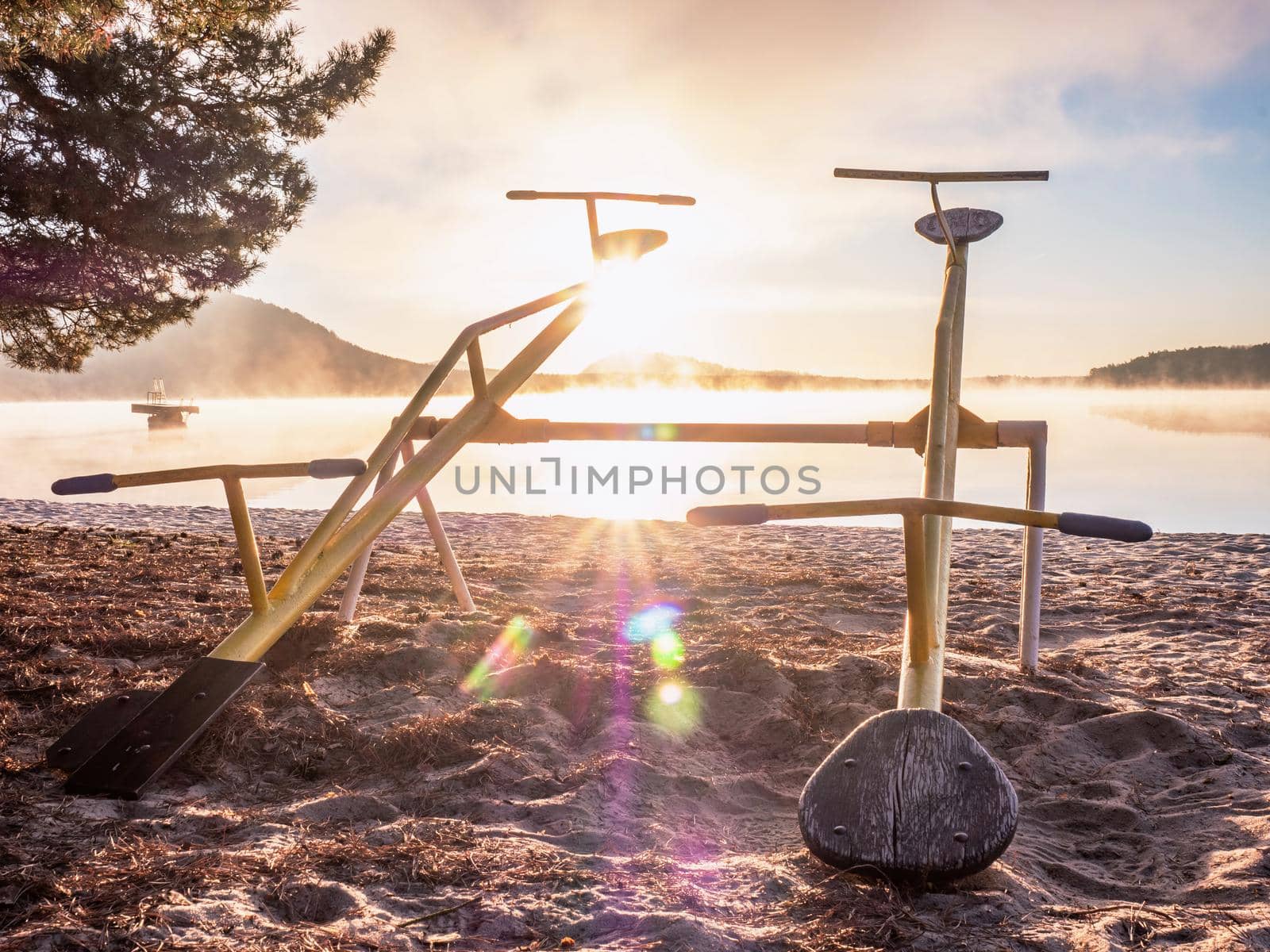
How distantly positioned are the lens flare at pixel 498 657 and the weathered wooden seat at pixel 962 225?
3.13 m

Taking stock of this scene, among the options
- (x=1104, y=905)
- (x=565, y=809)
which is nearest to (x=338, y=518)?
(x=565, y=809)

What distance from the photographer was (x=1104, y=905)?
6.61ft

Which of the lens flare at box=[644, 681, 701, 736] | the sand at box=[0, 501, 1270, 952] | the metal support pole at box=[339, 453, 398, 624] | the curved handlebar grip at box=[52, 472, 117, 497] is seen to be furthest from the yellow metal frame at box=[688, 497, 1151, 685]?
the metal support pole at box=[339, 453, 398, 624]

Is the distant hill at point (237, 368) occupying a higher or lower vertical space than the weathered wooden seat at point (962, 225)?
higher

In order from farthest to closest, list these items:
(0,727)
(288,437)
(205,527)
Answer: (288,437) → (205,527) → (0,727)

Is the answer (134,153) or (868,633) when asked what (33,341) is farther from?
(868,633)

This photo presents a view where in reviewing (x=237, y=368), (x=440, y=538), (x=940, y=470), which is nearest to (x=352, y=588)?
(x=440, y=538)

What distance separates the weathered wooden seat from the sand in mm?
2244

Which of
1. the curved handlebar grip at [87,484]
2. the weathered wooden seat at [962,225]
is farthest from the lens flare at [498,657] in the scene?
the weathered wooden seat at [962,225]

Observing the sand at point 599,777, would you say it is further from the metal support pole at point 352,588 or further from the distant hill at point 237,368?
the distant hill at point 237,368

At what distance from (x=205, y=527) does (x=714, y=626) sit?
24.2ft

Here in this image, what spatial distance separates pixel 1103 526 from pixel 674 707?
6.10 ft

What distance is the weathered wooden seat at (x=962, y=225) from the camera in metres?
4.47

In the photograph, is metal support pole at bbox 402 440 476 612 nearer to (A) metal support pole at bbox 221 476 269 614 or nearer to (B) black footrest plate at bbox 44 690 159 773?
(A) metal support pole at bbox 221 476 269 614
